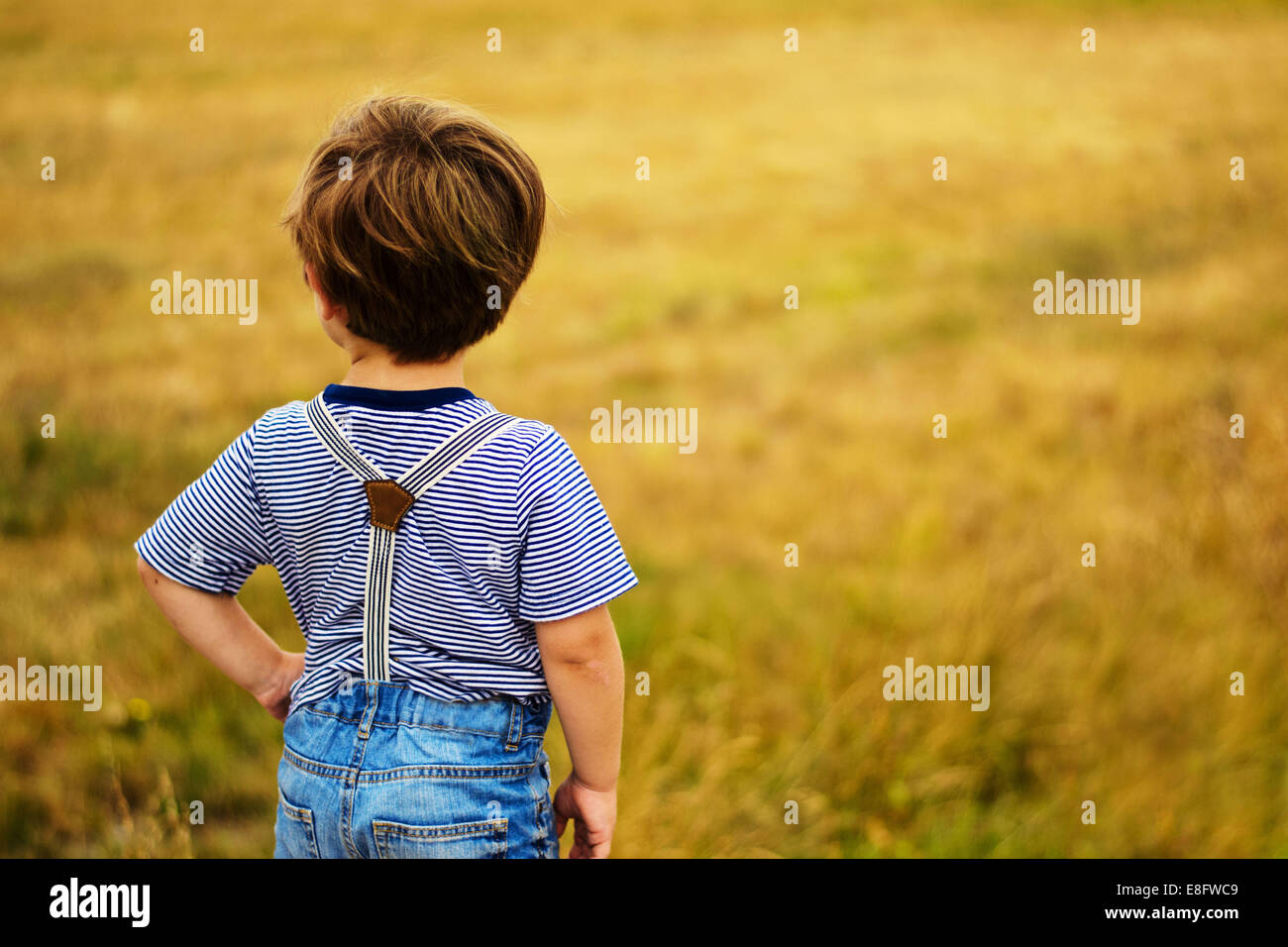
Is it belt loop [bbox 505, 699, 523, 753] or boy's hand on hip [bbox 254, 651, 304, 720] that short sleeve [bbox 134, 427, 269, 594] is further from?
belt loop [bbox 505, 699, 523, 753]

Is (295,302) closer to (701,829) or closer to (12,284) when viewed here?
(12,284)

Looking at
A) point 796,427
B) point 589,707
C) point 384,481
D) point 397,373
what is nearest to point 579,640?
point 589,707

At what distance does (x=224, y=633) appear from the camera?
72.3 inches

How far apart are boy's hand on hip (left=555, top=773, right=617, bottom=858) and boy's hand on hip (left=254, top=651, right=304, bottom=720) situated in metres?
0.54

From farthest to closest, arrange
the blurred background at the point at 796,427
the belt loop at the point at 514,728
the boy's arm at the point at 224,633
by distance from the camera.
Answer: the blurred background at the point at 796,427
the boy's arm at the point at 224,633
the belt loop at the point at 514,728

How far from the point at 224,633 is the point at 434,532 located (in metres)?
0.51

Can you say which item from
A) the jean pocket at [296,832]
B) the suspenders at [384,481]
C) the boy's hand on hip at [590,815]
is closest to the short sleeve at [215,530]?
the suspenders at [384,481]

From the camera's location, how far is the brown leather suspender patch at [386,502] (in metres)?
1.59

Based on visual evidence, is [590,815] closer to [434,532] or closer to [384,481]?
[434,532]

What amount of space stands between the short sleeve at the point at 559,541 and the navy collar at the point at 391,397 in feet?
0.56

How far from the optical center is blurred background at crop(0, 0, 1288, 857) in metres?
3.40

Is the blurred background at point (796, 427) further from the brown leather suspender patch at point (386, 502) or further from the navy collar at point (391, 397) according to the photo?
the brown leather suspender patch at point (386, 502)

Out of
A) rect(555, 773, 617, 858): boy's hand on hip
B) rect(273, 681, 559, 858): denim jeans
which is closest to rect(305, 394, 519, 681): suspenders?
rect(273, 681, 559, 858): denim jeans
